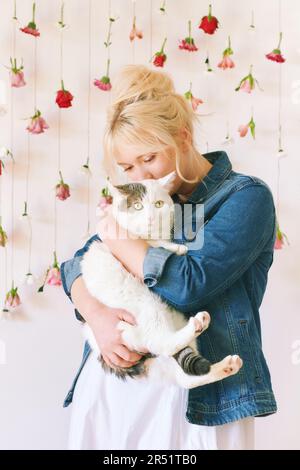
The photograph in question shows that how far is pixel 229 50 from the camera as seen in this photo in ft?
6.02

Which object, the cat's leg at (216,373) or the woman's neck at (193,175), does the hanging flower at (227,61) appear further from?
the cat's leg at (216,373)

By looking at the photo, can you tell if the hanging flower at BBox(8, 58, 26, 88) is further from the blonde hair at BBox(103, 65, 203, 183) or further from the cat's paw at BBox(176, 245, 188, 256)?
the cat's paw at BBox(176, 245, 188, 256)

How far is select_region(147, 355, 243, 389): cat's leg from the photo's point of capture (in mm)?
993

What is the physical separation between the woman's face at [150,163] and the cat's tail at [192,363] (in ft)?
1.21

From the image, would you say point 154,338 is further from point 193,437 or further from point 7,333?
point 7,333

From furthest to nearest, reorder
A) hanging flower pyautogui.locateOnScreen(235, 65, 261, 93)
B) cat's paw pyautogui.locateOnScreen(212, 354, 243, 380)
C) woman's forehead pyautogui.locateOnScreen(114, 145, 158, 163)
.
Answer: hanging flower pyautogui.locateOnScreen(235, 65, 261, 93) → woman's forehead pyautogui.locateOnScreen(114, 145, 158, 163) → cat's paw pyautogui.locateOnScreen(212, 354, 243, 380)

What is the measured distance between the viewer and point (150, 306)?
3.55 ft

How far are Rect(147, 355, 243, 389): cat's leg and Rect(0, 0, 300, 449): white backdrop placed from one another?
0.84 m

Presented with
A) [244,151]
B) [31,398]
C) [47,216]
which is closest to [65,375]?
[31,398]

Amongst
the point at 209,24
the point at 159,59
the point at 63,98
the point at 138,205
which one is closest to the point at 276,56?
the point at 209,24

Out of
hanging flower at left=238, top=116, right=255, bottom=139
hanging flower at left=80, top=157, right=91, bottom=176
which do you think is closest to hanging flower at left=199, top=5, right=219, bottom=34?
hanging flower at left=238, top=116, right=255, bottom=139

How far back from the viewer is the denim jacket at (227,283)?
1.06m

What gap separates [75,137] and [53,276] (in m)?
0.47
